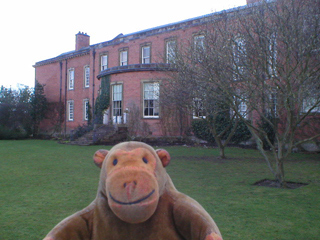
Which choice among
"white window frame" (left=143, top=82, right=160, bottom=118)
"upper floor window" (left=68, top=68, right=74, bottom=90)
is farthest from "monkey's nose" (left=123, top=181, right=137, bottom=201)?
"upper floor window" (left=68, top=68, right=74, bottom=90)

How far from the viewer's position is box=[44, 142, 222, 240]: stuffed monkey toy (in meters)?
2.15

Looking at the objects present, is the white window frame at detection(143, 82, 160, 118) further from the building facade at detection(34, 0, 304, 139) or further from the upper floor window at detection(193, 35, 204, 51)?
the upper floor window at detection(193, 35, 204, 51)

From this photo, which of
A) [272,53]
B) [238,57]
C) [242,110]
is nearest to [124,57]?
[242,110]

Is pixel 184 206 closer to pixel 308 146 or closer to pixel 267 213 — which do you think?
pixel 267 213

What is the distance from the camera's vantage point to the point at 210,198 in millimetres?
6824

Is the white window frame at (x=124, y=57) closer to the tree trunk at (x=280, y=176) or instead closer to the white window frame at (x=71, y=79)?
the white window frame at (x=71, y=79)

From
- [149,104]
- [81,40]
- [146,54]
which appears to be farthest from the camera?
[81,40]

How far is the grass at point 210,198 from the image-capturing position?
4918 mm

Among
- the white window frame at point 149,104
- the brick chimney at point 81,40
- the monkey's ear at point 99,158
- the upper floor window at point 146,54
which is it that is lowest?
the monkey's ear at point 99,158

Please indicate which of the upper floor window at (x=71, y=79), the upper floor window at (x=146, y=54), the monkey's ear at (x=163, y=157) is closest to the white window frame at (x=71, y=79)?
the upper floor window at (x=71, y=79)

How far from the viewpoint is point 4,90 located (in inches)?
1270

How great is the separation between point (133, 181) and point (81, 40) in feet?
117

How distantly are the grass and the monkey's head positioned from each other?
108 inches

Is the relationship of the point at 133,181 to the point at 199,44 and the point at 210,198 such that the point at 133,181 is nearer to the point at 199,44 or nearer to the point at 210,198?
the point at 210,198
